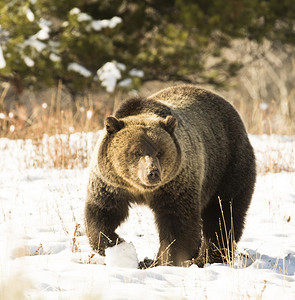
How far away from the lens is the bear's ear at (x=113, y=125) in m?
4.20

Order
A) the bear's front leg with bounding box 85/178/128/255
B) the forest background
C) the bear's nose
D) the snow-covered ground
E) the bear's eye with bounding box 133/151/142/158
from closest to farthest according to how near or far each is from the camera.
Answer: the snow-covered ground
the bear's nose
the bear's eye with bounding box 133/151/142/158
the bear's front leg with bounding box 85/178/128/255
the forest background

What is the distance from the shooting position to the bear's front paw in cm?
412

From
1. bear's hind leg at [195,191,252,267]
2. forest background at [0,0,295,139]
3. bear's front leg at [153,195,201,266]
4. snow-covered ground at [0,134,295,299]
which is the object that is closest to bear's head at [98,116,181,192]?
bear's front leg at [153,195,201,266]

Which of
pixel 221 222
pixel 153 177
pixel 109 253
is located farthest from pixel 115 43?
pixel 153 177

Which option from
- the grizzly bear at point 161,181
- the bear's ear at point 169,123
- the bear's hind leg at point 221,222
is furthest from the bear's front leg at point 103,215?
the bear's hind leg at point 221,222

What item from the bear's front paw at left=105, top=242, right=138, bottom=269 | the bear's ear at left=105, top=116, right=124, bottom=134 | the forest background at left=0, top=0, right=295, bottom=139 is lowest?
the bear's front paw at left=105, top=242, right=138, bottom=269

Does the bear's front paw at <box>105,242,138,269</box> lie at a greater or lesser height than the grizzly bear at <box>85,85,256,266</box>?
lesser

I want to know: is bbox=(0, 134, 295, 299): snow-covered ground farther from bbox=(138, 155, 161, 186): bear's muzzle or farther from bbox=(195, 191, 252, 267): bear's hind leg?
bbox=(138, 155, 161, 186): bear's muzzle

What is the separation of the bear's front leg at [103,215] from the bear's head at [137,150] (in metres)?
0.15

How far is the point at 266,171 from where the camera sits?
821 centimetres

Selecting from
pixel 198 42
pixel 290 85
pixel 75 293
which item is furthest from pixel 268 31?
pixel 290 85

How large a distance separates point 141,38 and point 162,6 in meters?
1.00

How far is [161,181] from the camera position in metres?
4.13

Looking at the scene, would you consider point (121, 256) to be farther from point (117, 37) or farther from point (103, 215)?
point (117, 37)
